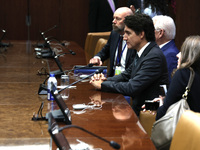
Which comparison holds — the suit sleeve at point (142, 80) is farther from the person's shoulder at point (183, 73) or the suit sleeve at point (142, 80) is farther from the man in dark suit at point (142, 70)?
the person's shoulder at point (183, 73)

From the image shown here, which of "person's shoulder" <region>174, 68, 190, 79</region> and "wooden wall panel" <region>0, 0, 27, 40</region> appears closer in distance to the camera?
"person's shoulder" <region>174, 68, 190, 79</region>

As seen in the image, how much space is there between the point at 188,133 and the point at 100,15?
6818mm

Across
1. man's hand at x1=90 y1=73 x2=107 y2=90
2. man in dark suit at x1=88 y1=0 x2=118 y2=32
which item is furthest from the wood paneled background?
man's hand at x1=90 y1=73 x2=107 y2=90

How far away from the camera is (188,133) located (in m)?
1.81

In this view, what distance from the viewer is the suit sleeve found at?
124 inches

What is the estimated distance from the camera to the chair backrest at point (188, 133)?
1740 millimetres

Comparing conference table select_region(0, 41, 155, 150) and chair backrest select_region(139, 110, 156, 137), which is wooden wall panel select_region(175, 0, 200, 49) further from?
chair backrest select_region(139, 110, 156, 137)

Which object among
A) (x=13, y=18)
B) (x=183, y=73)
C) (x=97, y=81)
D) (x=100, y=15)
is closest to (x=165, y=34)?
(x=97, y=81)

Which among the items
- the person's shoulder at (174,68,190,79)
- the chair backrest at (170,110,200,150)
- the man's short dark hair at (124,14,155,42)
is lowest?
the chair backrest at (170,110,200,150)

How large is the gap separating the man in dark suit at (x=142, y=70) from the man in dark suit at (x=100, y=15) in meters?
5.01

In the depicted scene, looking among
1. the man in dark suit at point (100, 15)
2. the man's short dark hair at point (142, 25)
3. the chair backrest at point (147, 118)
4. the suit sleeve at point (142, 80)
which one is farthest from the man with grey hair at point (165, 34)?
the man in dark suit at point (100, 15)

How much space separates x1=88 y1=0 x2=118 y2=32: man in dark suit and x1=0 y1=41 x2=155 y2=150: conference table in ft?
14.9

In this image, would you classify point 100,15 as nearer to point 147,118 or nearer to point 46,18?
point 46,18

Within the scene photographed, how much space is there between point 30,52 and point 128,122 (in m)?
3.77
